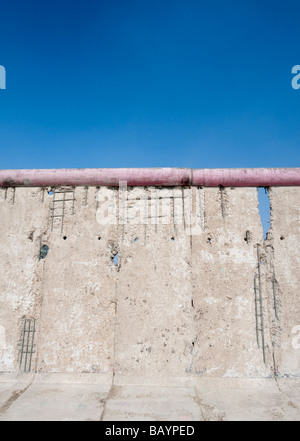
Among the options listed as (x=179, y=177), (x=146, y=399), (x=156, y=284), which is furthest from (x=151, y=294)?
(x=179, y=177)

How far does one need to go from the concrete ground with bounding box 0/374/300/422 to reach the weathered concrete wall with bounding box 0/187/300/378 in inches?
4.1

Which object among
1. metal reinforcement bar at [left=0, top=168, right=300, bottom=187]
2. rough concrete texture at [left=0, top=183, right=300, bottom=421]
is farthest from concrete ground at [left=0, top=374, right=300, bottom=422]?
metal reinforcement bar at [left=0, top=168, right=300, bottom=187]

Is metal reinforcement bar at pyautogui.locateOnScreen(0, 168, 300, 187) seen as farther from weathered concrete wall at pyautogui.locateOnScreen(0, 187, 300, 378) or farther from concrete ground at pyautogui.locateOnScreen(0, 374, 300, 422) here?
concrete ground at pyautogui.locateOnScreen(0, 374, 300, 422)

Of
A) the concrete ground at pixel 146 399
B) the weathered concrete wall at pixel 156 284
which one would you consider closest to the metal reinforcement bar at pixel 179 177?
the weathered concrete wall at pixel 156 284

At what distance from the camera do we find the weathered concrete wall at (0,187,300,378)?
3455 millimetres

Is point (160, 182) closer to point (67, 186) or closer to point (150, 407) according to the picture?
point (67, 186)

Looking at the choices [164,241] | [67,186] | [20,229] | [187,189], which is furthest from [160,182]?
[20,229]

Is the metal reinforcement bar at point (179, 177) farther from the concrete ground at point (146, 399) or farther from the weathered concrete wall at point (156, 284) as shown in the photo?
the concrete ground at point (146, 399)

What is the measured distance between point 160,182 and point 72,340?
1.97 meters

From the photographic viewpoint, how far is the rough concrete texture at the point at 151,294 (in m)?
3.41

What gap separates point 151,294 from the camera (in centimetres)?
355

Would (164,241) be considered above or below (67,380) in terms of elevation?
above

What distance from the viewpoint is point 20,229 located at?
3.80m
